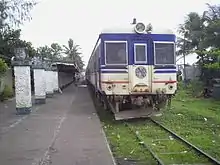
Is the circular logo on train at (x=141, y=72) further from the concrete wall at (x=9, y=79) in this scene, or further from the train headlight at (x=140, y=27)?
the concrete wall at (x=9, y=79)

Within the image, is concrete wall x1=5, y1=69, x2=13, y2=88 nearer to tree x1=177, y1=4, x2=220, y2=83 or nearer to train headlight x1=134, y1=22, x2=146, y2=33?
tree x1=177, y1=4, x2=220, y2=83

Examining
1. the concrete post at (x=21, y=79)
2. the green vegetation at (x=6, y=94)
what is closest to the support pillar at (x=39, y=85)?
the green vegetation at (x=6, y=94)

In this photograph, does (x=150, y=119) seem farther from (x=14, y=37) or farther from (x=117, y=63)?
(x=14, y=37)

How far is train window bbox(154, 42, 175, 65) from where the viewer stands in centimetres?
1493

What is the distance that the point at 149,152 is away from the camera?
374 inches

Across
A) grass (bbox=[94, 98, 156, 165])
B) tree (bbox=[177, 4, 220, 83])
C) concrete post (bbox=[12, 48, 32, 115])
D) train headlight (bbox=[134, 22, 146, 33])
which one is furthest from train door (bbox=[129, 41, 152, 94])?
tree (bbox=[177, 4, 220, 83])

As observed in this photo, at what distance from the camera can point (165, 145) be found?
10.5 meters

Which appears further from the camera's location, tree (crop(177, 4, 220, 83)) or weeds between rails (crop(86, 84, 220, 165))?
tree (crop(177, 4, 220, 83))

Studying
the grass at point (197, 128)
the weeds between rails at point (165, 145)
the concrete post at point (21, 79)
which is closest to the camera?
the weeds between rails at point (165, 145)

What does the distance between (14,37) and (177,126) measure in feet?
97.0

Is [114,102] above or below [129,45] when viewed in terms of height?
below

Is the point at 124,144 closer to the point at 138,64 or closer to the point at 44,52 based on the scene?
the point at 138,64

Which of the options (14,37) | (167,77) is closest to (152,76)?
(167,77)

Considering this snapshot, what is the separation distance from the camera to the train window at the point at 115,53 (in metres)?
14.7
